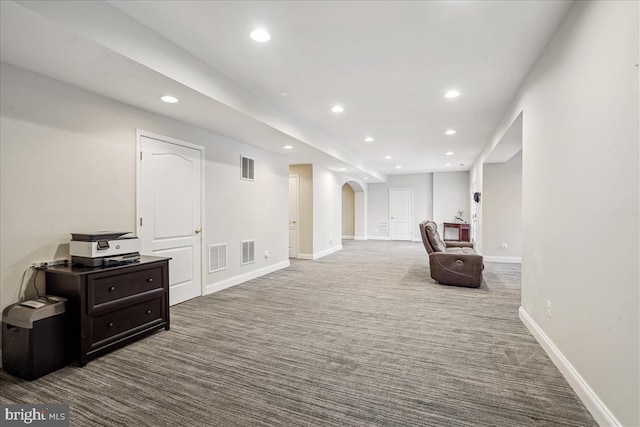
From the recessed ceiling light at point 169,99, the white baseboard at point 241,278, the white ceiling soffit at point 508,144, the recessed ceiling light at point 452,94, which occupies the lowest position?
the white baseboard at point 241,278

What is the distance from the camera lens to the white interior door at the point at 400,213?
12461mm

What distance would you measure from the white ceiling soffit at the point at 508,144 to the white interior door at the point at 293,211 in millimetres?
4407

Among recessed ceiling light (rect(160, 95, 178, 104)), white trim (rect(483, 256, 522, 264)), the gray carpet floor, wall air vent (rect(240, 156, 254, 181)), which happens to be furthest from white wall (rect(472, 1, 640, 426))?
white trim (rect(483, 256, 522, 264))

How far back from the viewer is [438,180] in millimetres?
11969

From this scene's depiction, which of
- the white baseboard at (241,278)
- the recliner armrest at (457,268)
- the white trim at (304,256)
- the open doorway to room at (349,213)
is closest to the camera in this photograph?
the white baseboard at (241,278)

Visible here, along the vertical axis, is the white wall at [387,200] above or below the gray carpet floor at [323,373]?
above

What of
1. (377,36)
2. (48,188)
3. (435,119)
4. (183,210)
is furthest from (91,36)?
(435,119)

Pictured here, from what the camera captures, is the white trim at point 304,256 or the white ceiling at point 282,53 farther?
the white trim at point 304,256

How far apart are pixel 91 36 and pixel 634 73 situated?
3173 mm

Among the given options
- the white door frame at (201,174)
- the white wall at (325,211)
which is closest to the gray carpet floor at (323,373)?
the white door frame at (201,174)

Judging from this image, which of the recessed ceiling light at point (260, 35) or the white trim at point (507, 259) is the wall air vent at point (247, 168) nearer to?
the recessed ceiling light at point (260, 35)

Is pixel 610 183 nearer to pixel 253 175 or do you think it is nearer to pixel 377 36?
pixel 377 36

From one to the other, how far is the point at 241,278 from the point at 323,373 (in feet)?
10.8

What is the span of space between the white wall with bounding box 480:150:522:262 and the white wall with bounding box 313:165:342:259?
392cm
